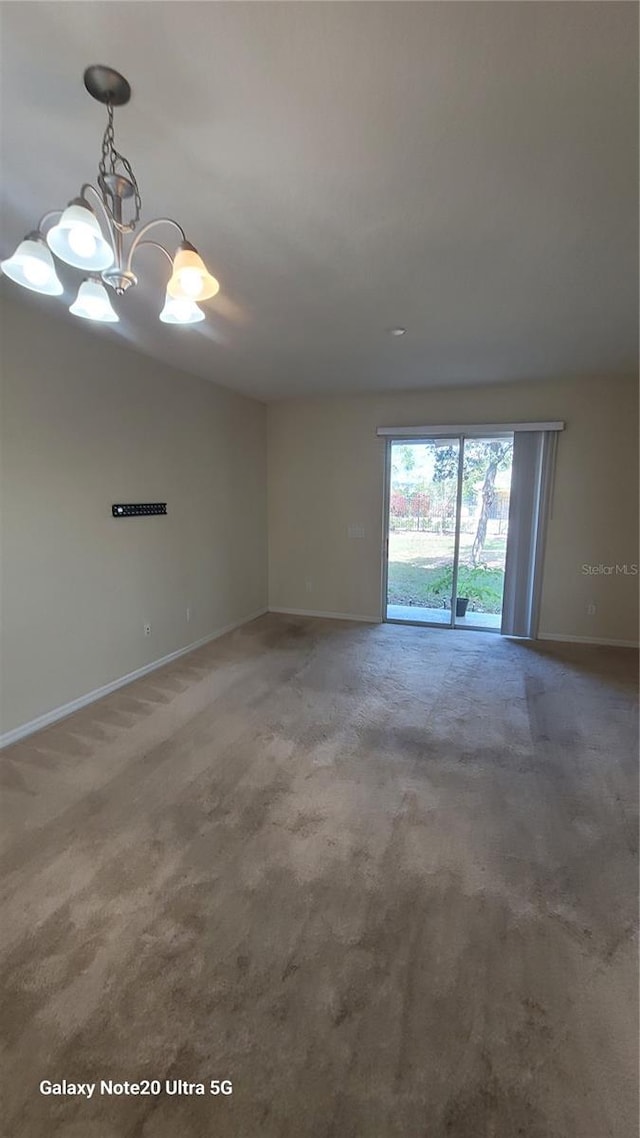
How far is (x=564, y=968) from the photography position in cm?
151

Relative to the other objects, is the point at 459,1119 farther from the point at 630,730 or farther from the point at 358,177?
the point at 358,177

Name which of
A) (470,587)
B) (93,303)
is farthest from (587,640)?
(93,303)

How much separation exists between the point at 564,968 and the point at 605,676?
9.42 feet

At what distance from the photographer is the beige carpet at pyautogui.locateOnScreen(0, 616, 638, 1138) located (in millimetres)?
1193

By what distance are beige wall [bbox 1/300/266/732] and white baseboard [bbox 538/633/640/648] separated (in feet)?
11.4

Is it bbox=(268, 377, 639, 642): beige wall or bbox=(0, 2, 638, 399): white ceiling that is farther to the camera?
bbox=(268, 377, 639, 642): beige wall

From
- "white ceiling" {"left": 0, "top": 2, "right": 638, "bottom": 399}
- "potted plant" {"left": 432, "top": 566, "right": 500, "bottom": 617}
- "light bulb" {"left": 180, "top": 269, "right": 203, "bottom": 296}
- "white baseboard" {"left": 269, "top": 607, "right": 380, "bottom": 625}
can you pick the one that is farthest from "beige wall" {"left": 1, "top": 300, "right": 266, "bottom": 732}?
"potted plant" {"left": 432, "top": 566, "right": 500, "bottom": 617}

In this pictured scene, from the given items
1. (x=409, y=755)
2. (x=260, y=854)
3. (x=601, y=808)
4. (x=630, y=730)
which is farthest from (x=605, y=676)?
(x=260, y=854)

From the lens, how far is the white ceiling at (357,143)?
3.63 ft

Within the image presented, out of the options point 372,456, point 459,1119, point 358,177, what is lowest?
point 459,1119

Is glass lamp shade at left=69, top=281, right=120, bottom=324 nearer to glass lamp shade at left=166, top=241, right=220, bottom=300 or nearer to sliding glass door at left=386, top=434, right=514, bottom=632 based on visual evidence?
glass lamp shade at left=166, top=241, right=220, bottom=300

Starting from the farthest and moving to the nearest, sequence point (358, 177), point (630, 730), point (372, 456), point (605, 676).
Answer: point (372, 456) < point (605, 676) < point (630, 730) < point (358, 177)

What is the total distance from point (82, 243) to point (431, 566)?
4.54 metres

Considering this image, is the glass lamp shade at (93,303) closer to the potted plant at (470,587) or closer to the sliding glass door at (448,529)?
the sliding glass door at (448,529)
